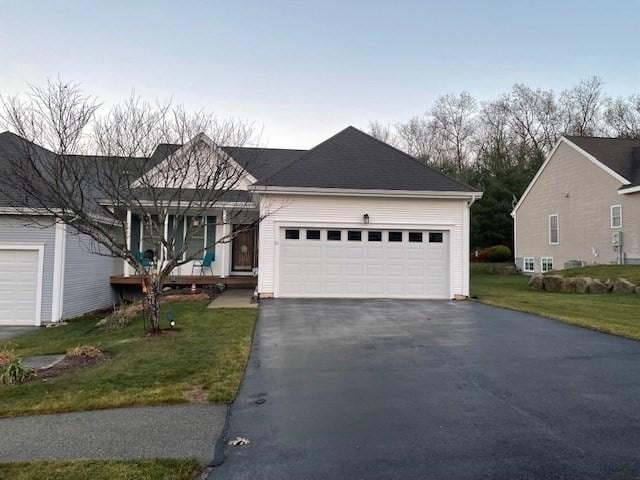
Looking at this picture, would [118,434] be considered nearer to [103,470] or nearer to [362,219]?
[103,470]

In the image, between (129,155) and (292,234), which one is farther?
(292,234)

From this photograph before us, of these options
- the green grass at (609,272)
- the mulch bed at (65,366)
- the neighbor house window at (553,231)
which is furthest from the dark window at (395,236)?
the neighbor house window at (553,231)

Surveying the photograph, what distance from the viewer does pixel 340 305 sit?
474 inches

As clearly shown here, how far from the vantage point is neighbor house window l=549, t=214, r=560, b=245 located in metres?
24.2

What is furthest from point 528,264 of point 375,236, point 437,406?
point 437,406

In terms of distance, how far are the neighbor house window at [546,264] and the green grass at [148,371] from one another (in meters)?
21.0

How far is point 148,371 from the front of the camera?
574cm

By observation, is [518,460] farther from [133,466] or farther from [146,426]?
[146,426]

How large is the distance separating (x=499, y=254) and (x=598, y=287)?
59.4 ft

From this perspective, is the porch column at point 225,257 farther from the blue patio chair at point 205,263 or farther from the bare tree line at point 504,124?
the bare tree line at point 504,124

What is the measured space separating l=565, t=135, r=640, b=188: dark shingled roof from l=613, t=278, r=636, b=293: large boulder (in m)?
5.95

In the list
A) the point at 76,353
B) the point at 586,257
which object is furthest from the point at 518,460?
the point at 586,257

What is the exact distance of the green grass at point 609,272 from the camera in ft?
51.8

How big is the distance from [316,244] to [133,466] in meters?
10.8
